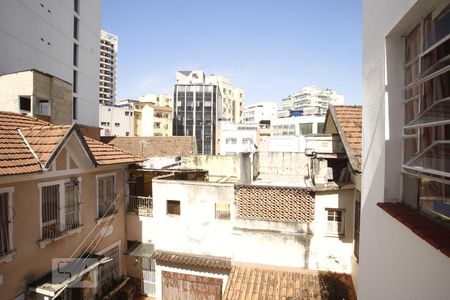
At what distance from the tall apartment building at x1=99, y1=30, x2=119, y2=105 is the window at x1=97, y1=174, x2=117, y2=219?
295ft

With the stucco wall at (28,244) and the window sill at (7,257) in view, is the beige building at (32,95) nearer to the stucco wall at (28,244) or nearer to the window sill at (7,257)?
the stucco wall at (28,244)

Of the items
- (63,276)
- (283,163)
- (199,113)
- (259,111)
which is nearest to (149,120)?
(199,113)

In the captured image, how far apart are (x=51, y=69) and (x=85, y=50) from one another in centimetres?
885

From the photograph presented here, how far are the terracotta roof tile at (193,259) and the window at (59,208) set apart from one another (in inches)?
171

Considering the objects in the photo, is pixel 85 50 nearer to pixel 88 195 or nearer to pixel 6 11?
pixel 6 11

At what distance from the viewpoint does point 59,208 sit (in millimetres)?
10391

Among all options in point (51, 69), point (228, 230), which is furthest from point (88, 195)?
point (51, 69)

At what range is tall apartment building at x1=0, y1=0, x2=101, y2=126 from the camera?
24.2 m

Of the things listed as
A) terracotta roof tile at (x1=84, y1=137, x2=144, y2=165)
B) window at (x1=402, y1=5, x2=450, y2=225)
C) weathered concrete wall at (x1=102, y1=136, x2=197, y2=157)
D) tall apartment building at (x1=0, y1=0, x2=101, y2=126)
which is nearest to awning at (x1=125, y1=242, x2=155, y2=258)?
terracotta roof tile at (x1=84, y1=137, x2=144, y2=165)

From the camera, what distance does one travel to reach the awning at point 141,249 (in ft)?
45.5

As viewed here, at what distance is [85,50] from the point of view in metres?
38.4

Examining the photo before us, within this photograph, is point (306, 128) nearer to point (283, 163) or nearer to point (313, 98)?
point (283, 163)

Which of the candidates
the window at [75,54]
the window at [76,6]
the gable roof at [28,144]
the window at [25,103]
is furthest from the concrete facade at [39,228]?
the window at [76,6]

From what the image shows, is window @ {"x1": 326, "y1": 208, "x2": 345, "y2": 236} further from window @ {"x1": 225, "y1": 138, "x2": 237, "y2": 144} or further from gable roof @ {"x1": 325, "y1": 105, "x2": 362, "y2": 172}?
window @ {"x1": 225, "y1": 138, "x2": 237, "y2": 144}
